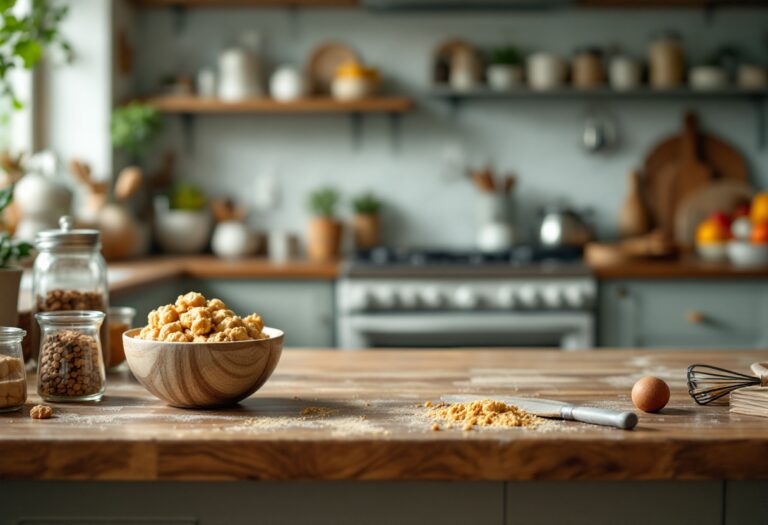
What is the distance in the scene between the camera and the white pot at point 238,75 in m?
4.18

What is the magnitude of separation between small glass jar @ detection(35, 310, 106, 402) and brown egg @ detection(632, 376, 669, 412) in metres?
0.81

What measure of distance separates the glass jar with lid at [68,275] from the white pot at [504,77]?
283 cm

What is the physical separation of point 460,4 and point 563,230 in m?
1.10

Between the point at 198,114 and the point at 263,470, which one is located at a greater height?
the point at 198,114

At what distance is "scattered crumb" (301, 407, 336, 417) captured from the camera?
1.30 m

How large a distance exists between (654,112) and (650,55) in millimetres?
278

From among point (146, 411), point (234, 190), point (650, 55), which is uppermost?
point (650, 55)

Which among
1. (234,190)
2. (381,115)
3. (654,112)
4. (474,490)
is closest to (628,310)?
(654,112)

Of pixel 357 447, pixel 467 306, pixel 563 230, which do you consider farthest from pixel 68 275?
pixel 563 230

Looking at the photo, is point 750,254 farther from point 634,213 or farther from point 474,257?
point 474,257

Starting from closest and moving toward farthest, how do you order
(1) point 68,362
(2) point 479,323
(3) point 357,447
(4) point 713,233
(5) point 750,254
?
1. (3) point 357,447
2. (1) point 68,362
3. (2) point 479,323
4. (5) point 750,254
5. (4) point 713,233

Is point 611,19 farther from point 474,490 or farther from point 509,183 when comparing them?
point 474,490

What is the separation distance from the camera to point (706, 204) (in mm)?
4254

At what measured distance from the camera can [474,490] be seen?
1214 mm
